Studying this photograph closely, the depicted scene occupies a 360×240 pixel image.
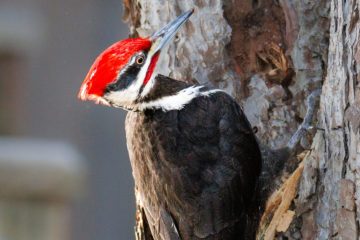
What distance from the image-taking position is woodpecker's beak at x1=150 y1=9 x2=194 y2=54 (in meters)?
4.11

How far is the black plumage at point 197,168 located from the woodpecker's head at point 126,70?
3.0 inches

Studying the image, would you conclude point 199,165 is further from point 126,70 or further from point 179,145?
point 126,70

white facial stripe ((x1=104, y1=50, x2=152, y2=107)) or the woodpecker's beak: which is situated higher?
the woodpecker's beak

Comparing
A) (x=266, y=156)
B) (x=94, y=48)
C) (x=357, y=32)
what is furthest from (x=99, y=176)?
(x=357, y=32)

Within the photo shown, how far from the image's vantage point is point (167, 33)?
411 cm

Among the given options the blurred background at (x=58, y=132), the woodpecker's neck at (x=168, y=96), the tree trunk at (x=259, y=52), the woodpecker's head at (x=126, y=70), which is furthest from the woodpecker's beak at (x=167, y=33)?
the blurred background at (x=58, y=132)

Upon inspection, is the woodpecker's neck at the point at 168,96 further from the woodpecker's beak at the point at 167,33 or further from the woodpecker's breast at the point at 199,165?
the woodpecker's beak at the point at 167,33

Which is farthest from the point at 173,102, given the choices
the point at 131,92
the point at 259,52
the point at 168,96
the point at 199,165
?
the point at 259,52

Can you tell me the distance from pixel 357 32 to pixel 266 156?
713 millimetres

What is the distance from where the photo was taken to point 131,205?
6.57 metres

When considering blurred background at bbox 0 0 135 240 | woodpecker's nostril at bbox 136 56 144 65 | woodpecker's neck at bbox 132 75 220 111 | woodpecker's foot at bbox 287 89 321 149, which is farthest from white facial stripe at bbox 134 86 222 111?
blurred background at bbox 0 0 135 240

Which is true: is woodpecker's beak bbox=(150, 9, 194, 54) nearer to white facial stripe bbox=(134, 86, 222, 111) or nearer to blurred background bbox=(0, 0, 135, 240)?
white facial stripe bbox=(134, 86, 222, 111)

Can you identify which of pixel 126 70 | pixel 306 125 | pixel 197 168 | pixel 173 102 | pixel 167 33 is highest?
pixel 167 33

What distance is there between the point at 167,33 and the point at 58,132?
323 centimetres
